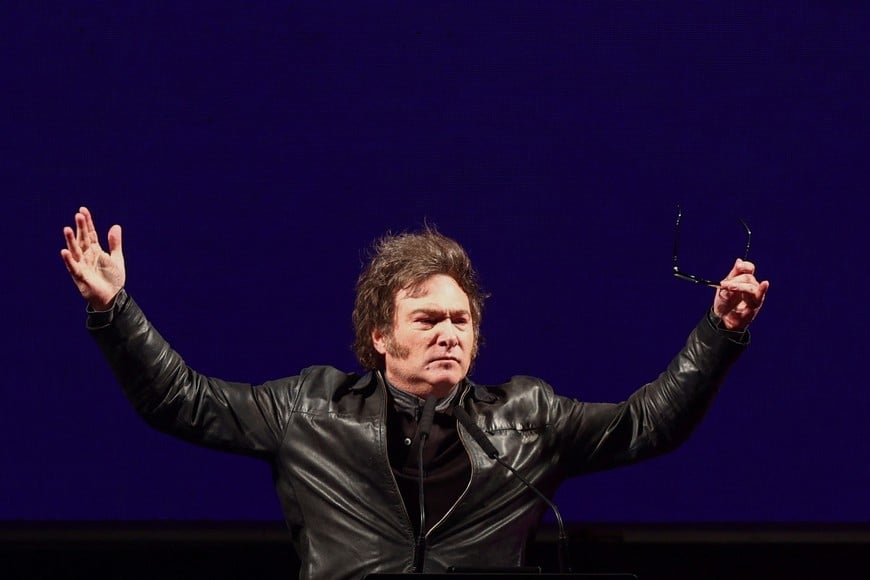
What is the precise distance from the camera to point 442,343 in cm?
223

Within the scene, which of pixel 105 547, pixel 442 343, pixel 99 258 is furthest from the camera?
pixel 105 547

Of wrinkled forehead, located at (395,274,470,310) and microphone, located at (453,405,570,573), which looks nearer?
microphone, located at (453,405,570,573)

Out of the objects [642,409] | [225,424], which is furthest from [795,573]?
[225,424]

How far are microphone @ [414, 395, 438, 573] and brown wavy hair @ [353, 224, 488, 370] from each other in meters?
0.32

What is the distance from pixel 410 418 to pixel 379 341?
0.19 m

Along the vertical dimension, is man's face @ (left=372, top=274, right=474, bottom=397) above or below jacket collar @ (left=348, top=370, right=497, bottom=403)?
above

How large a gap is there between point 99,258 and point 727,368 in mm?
1111

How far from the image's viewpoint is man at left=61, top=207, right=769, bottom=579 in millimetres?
2139

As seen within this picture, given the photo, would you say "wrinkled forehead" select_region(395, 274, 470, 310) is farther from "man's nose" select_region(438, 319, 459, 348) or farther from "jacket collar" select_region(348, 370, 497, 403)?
"jacket collar" select_region(348, 370, 497, 403)

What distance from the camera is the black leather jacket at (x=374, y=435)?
2.16m

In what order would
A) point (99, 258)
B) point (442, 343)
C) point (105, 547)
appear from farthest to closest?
1. point (105, 547)
2. point (442, 343)
3. point (99, 258)

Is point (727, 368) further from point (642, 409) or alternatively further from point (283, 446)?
point (283, 446)

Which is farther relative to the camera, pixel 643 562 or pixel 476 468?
pixel 643 562

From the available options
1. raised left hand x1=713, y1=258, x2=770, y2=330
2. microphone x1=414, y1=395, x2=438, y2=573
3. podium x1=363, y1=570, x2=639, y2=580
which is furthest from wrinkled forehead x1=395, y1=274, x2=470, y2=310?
podium x1=363, y1=570, x2=639, y2=580
